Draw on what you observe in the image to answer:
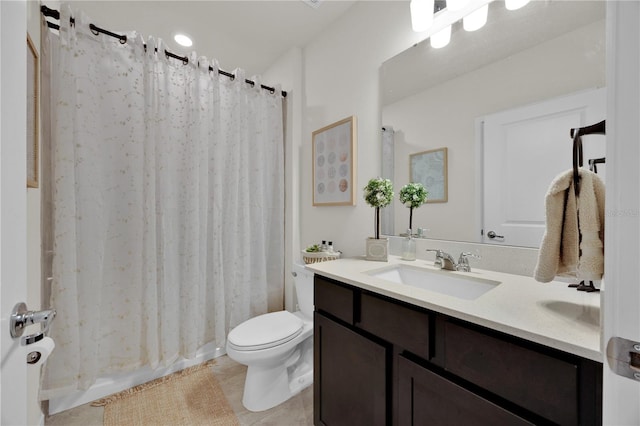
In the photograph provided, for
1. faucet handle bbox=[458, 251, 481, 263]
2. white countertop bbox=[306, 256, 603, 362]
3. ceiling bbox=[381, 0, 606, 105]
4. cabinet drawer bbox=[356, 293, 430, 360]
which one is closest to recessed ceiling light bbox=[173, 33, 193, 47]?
ceiling bbox=[381, 0, 606, 105]

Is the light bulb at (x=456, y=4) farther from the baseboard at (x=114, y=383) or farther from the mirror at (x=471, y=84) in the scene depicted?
the baseboard at (x=114, y=383)

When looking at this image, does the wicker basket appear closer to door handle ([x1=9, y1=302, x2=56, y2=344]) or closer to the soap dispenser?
the soap dispenser

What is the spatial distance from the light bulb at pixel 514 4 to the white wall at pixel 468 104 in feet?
0.67

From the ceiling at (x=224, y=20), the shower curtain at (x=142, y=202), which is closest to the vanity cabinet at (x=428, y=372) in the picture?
the shower curtain at (x=142, y=202)

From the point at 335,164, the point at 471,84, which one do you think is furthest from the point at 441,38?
the point at 335,164

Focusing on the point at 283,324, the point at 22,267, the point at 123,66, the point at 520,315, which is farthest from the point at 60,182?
the point at 520,315

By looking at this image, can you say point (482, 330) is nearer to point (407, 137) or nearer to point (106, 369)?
point (407, 137)

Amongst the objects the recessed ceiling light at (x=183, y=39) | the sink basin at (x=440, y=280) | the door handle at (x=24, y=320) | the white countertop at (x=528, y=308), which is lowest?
the sink basin at (x=440, y=280)

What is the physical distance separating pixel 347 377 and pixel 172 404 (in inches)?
45.8

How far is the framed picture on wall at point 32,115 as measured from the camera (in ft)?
3.67

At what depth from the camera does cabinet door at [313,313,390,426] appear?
3.17 feet

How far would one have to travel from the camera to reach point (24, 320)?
1.53ft

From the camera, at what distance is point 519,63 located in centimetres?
113

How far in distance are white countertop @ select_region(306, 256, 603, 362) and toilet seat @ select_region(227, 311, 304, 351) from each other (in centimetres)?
65
